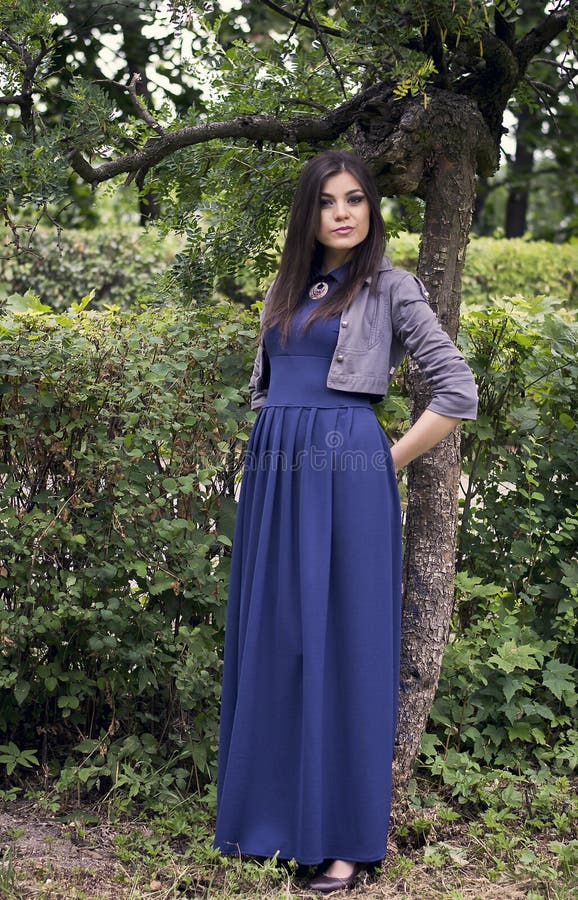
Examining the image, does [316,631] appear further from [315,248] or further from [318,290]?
[315,248]

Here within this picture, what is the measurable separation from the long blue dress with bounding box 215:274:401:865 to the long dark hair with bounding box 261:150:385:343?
0.17 ft

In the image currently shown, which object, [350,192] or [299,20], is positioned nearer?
[350,192]

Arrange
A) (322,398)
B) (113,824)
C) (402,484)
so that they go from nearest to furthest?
(322,398) < (113,824) < (402,484)

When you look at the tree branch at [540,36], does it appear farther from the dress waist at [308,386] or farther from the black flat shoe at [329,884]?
the black flat shoe at [329,884]

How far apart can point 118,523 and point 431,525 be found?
1.02 metres

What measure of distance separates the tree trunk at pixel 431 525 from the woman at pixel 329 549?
0.49 metres

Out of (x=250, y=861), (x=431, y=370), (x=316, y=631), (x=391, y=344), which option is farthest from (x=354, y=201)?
(x=250, y=861)

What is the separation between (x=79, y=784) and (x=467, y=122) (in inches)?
96.1

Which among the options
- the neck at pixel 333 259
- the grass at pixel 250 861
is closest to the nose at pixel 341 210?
the neck at pixel 333 259

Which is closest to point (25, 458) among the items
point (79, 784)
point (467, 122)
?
point (79, 784)

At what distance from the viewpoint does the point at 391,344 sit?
9.07 ft

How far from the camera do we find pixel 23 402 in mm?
3066

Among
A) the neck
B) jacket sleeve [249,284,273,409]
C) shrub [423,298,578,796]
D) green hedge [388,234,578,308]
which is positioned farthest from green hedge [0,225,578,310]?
the neck

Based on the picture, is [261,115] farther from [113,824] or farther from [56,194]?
[113,824]
